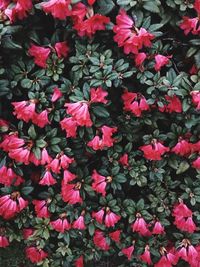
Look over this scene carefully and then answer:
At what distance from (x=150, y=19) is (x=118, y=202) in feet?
3.14

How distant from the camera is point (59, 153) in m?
2.49

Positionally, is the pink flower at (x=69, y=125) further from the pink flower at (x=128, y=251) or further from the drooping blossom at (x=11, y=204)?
the pink flower at (x=128, y=251)

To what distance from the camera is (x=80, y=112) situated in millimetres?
2260

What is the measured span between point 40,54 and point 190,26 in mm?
688

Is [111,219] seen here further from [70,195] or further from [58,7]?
[58,7]

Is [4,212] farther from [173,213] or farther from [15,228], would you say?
[173,213]

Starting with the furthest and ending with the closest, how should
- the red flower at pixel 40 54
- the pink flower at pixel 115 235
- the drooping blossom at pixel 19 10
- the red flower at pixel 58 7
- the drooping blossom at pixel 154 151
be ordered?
1. the pink flower at pixel 115 235
2. the drooping blossom at pixel 154 151
3. the red flower at pixel 40 54
4. the drooping blossom at pixel 19 10
5. the red flower at pixel 58 7

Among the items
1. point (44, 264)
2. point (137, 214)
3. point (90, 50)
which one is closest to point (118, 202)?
point (137, 214)

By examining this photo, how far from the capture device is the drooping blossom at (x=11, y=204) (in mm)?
2578

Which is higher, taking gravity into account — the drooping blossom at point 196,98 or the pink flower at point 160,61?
the pink flower at point 160,61

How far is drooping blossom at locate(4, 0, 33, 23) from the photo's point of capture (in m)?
2.27

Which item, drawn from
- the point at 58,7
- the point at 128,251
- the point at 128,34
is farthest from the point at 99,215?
the point at 58,7

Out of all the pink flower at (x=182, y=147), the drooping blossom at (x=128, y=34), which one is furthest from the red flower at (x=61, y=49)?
the pink flower at (x=182, y=147)

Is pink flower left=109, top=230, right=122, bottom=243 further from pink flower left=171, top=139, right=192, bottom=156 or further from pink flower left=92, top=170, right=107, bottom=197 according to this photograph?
pink flower left=171, top=139, right=192, bottom=156
